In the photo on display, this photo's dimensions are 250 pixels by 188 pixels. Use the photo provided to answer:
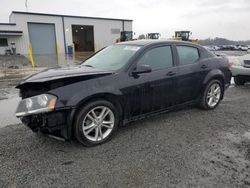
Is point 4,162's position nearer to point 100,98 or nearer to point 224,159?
point 100,98

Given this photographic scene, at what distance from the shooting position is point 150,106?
13.3ft

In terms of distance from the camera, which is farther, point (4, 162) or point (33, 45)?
point (33, 45)

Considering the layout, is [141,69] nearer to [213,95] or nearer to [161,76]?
[161,76]

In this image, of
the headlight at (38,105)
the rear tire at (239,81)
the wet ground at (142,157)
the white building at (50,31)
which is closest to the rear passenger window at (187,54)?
the wet ground at (142,157)

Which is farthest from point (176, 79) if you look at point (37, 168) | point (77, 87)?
point (37, 168)

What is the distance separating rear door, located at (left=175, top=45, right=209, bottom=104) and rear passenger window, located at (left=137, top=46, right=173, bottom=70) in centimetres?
24

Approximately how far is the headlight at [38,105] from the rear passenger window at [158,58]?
1.67 m

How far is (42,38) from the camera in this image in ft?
93.6

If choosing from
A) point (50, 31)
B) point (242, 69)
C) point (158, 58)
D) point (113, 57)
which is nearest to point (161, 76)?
point (158, 58)

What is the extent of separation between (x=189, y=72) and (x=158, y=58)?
0.83 meters

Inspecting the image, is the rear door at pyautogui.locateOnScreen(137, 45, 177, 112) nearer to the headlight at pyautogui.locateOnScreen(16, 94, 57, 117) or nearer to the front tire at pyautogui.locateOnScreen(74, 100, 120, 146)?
the front tire at pyautogui.locateOnScreen(74, 100, 120, 146)

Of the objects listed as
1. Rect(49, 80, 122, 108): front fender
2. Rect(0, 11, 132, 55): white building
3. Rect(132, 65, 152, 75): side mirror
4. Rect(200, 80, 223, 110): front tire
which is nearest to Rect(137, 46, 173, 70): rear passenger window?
Rect(132, 65, 152, 75): side mirror

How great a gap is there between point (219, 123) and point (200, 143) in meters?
1.12

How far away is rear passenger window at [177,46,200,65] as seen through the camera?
4.54m
